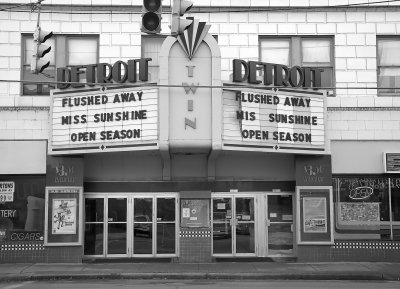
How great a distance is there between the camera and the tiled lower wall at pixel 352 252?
17.8 m

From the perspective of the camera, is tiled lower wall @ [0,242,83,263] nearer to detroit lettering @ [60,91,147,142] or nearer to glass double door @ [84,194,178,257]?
glass double door @ [84,194,178,257]

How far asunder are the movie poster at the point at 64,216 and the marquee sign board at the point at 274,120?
5.57 metres

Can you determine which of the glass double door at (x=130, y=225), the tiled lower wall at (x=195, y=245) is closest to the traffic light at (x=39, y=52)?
the glass double door at (x=130, y=225)

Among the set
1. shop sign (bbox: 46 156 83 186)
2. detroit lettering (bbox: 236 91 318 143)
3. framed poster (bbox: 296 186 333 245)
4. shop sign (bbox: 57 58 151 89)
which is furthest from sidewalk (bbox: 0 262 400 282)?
shop sign (bbox: 57 58 151 89)

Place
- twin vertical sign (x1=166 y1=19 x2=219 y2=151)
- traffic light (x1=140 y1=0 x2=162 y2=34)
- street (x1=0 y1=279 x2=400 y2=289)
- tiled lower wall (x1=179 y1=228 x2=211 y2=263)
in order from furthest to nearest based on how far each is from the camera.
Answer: tiled lower wall (x1=179 y1=228 x2=211 y2=263), twin vertical sign (x1=166 y1=19 x2=219 y2=151), street (x1=0 y1=279 x2=400 y2=289), traffic light (x1=140 y1=0 x2=162 y2=34)

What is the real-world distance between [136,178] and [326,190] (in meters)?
6.37

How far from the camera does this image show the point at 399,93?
18938mm

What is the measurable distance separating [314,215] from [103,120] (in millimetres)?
7553

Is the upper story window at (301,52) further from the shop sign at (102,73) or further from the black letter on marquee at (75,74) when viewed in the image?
the black letter on marquee at (75,74)

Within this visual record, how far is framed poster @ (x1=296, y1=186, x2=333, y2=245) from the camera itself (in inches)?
704

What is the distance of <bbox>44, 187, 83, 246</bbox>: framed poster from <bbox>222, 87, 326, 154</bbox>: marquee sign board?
5.40m

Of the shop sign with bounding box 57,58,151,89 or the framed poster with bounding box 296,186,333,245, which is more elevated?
the shop sign with bounding box 57,58,151,89

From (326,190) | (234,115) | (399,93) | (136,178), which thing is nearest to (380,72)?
(399,93)

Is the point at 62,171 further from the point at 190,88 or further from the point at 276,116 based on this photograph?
the point at 276,116
